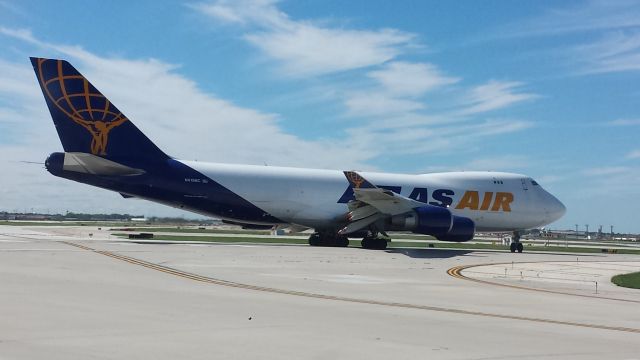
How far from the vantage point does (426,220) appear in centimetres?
3509

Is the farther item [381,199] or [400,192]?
[400,192]

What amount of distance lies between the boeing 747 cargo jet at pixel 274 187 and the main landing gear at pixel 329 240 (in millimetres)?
56

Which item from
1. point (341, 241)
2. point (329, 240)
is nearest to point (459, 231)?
point (341, 241)

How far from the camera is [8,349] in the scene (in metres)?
7.45

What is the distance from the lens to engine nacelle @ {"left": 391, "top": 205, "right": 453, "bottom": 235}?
3516cm

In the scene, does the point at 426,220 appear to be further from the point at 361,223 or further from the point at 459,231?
the point at 361,223

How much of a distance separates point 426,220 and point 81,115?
1713cm

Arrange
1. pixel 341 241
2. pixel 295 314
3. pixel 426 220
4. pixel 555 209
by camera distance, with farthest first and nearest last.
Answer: pixel 555 209 → pixel 341 241 → pixel 426 220 → pixel 295 314

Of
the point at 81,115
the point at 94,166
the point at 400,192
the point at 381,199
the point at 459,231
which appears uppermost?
the point at 81,115

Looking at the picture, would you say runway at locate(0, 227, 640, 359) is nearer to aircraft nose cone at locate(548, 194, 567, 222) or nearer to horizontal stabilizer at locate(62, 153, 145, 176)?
horizontal stabilizer at locate(62, 153, 145, 176)

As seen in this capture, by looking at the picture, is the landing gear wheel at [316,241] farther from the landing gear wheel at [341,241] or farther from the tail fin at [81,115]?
the tail fin at [81,115]

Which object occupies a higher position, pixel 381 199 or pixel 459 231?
pixel 381 199

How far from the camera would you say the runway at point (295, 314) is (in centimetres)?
814

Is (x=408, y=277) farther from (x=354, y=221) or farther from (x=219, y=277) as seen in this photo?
(x=354, y=221)
